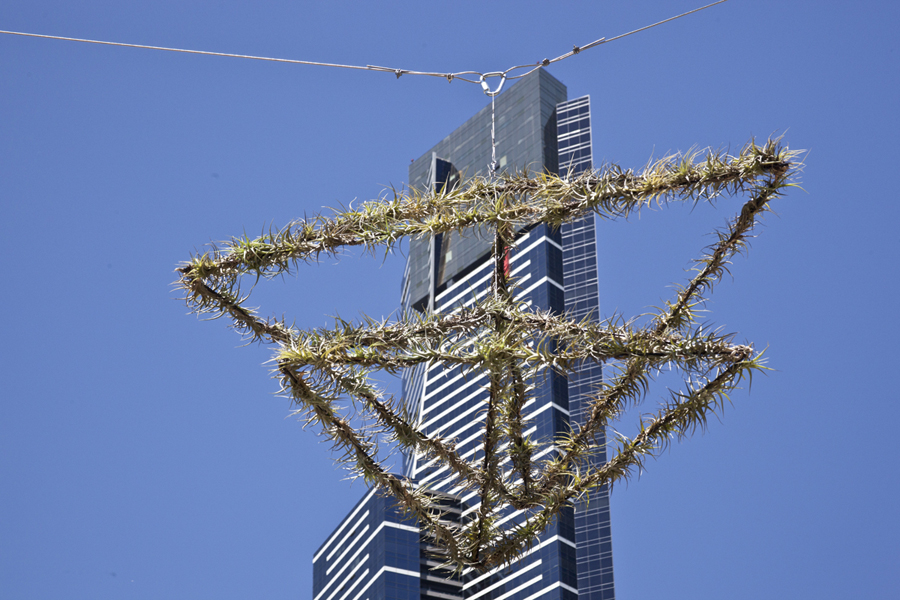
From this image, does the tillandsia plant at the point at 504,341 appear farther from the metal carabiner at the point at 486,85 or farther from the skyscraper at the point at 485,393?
the skyscraper at the point at 485,393

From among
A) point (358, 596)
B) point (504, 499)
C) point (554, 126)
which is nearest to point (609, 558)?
point (358, 596)

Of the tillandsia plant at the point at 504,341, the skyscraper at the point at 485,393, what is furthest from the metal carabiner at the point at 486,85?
the skyscraper at the point at 485,393

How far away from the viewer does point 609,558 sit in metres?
96.4

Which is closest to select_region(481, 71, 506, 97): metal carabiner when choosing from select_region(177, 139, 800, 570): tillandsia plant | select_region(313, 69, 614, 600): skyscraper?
select_region(177, 139, 800, 570): tillandsia plant

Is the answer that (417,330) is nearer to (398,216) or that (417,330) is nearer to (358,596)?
(398,216)

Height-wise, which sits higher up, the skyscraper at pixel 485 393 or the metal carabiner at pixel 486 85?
the skyscraper at pixel 485 393

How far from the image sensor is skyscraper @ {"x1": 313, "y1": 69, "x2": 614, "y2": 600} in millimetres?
91250

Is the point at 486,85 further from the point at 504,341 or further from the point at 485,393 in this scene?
the point at 485,393

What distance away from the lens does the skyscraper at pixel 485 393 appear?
91250 mm

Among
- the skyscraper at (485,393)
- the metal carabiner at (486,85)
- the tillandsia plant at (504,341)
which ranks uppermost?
the skyscraper at (485,393)

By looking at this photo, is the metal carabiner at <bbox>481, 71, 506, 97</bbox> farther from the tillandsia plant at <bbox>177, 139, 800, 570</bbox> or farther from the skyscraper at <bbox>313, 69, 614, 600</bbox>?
the skyscraper at <bbox>313, 69, 614, 600</bbox>

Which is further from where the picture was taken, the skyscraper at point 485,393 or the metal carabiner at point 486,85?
the skyscraper at point 485,393

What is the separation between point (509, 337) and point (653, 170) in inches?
50.2

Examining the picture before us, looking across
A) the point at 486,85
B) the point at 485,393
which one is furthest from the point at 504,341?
the point at 485,393
